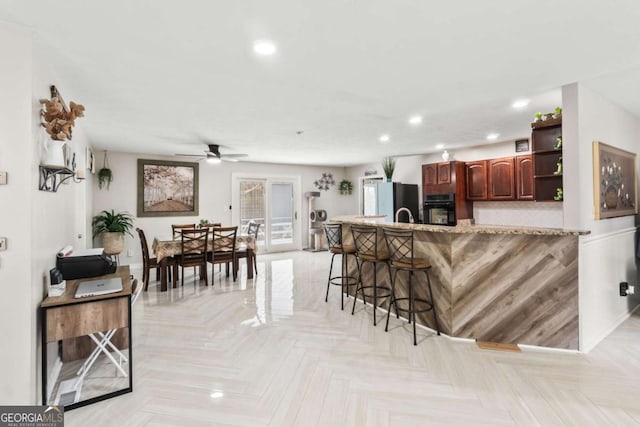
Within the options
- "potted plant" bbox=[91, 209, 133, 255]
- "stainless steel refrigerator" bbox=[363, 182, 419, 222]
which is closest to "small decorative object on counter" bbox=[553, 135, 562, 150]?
"stainless steel refrigerator" bbox=[363, 182, 419, 222]

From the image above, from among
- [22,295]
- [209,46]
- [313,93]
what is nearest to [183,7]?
[209,46]

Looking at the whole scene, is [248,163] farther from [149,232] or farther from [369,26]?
[369,26]

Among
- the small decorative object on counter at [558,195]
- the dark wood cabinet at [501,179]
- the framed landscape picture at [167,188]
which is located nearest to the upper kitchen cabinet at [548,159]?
the small decorative object on counter at [558,195]

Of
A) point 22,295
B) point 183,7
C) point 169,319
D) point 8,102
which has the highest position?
point 183,7

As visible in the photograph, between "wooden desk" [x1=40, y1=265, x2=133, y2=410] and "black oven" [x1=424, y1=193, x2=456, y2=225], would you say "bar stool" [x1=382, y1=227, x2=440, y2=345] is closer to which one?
"wooden desk" [x1=40, y1=265, x2=133, y2=410]

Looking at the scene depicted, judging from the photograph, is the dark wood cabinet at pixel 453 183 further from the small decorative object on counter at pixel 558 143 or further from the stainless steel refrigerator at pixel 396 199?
the small decorative object on counter at pixel 558 143

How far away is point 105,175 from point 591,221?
7.45 m

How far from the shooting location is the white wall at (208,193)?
630 centimetres

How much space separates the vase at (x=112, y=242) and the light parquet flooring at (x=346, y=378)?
277 cm

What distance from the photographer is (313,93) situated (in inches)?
120

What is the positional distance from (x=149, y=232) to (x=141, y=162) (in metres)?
1.46

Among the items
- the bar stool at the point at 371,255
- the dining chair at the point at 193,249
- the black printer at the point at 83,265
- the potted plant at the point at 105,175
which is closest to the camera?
the black printer at the point at 83,265

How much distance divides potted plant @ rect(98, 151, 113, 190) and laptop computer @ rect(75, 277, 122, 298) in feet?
14.9

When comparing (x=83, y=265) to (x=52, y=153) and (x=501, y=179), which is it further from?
(x=501, y=179)
